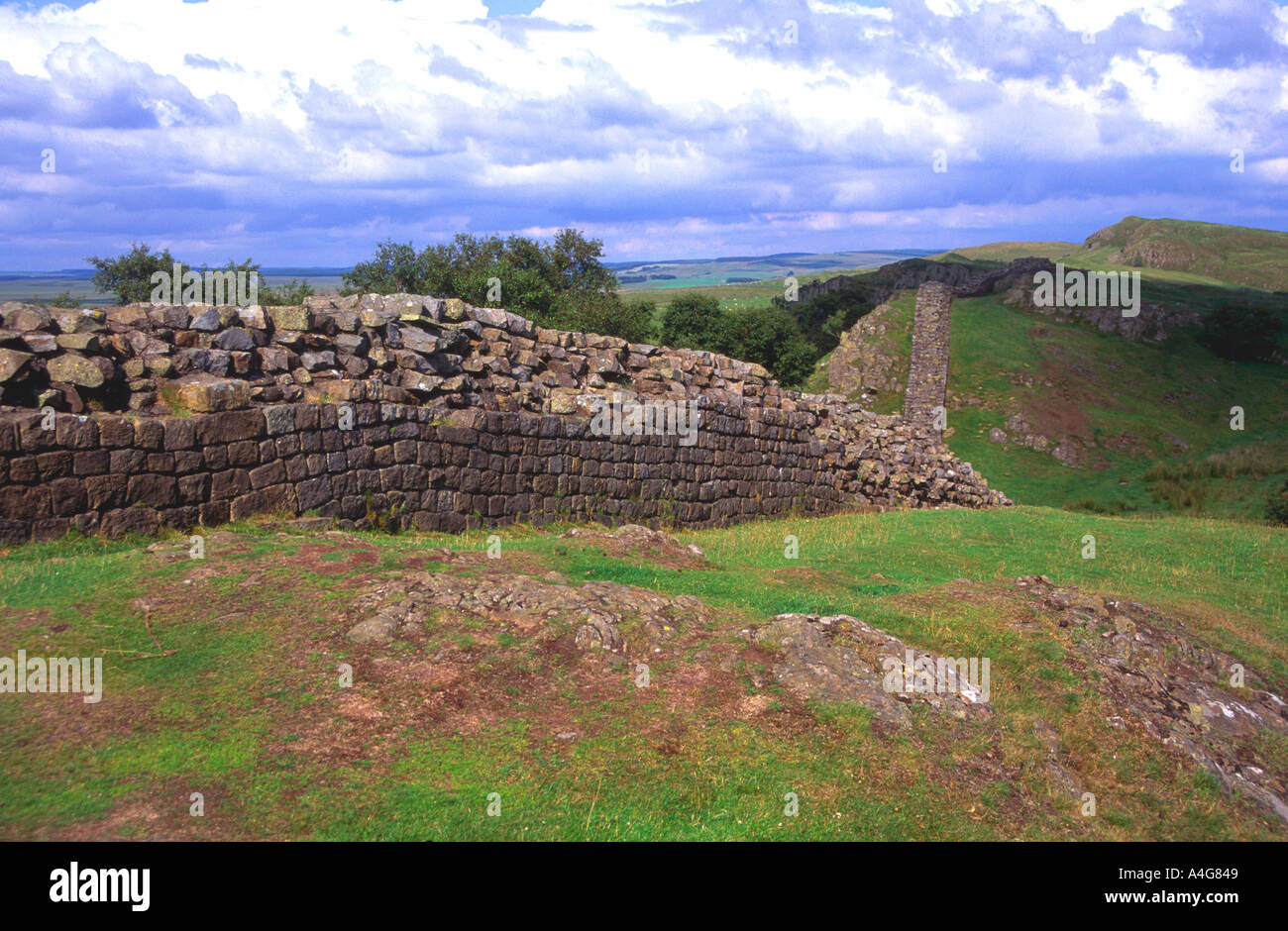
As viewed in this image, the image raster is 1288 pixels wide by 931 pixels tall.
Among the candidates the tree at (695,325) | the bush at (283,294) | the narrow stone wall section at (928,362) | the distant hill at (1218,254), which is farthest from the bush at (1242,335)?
the bush at (283,294)

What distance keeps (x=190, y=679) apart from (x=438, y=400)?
27.8ft

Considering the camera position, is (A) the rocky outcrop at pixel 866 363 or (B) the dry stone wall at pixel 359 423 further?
(A) the rocky outcrop at pixel 866 363

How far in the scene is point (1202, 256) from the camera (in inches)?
3669

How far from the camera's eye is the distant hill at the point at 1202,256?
82.4 m

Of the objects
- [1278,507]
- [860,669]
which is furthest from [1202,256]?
[860,669]

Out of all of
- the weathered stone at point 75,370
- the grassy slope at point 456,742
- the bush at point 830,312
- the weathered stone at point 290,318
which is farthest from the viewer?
the bush at point 830,312

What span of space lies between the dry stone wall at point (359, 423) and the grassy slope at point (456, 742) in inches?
45.6

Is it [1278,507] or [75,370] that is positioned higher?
[75,370]

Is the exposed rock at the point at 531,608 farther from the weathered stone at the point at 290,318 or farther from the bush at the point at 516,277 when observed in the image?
the bush at the point at 516,277

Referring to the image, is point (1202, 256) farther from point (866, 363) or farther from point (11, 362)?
point (11, 362)

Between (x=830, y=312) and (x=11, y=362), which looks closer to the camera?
(x=11, y=362)

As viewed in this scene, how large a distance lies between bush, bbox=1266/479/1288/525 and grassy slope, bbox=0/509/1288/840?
18.3 m

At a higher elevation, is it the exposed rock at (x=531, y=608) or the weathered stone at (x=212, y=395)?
the weathered stone at (x=212, y=395)

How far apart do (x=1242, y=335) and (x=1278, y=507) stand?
29.5 meters
